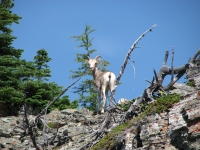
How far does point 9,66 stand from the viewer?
24266mm

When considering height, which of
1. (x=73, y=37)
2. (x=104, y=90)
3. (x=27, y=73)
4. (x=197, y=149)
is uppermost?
(x=73, y=37)

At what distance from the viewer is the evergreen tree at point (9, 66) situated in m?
21.4

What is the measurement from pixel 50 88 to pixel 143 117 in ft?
54.6

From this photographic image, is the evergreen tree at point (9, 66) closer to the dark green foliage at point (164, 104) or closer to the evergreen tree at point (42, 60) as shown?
the evergreen tree at point (42, 60)

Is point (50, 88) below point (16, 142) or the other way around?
the other way around

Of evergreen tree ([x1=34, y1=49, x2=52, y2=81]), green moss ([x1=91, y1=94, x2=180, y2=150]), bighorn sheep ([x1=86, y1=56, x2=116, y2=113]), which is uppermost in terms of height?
evergreen tree ([x1=34, y1=49, x2=52, y2=81])

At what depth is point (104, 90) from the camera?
19312 mm

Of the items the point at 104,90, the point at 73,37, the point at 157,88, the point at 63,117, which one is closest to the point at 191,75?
the point at 157,88

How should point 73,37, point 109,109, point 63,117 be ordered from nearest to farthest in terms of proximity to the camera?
1. point 109,109
2. point 63,117
3. point 73,37

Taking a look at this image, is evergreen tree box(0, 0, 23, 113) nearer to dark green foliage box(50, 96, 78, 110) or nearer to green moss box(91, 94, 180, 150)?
dark green foliage box(50, 96, 78, 110)

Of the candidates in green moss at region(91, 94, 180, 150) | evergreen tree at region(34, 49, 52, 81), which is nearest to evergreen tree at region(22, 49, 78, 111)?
evergreen tree at region(34, 49, 52, 81)

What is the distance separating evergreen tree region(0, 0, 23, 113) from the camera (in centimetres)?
2142

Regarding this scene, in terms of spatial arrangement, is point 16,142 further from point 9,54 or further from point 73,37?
point 73,37

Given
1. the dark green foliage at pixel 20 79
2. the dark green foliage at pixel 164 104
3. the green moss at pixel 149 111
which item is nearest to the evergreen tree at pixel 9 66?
the dark green foliage at pixel 20 79
